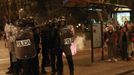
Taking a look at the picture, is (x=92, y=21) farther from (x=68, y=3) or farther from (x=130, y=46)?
(x=130, y=46)

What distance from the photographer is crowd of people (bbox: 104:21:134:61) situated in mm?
17259

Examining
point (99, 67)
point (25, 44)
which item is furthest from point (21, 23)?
point (99, 67)

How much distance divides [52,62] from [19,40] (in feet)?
7.92

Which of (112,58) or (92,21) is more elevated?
(92,21)

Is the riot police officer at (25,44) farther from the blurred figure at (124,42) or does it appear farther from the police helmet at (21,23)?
the blurred figure at (124,42)

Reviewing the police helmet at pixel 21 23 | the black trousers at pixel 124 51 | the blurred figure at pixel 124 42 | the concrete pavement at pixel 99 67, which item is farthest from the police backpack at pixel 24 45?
the black trousers at pixel 124 51

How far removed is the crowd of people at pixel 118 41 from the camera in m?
17.3

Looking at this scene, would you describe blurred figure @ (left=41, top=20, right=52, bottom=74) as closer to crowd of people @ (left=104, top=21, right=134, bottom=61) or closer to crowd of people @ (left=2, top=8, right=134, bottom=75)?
crowd of people @ (left=2, top=8, right=134, bottom=75)

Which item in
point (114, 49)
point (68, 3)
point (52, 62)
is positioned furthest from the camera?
point (114, 49)

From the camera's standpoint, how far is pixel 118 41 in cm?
1788

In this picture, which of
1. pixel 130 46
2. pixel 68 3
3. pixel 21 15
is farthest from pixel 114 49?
pixel 21 15

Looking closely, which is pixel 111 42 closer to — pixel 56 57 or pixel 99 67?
pixel 99 67

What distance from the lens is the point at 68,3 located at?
16250mm

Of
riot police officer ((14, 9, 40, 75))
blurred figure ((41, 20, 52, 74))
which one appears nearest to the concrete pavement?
blurred figure ((41, 20, 52, 74))
